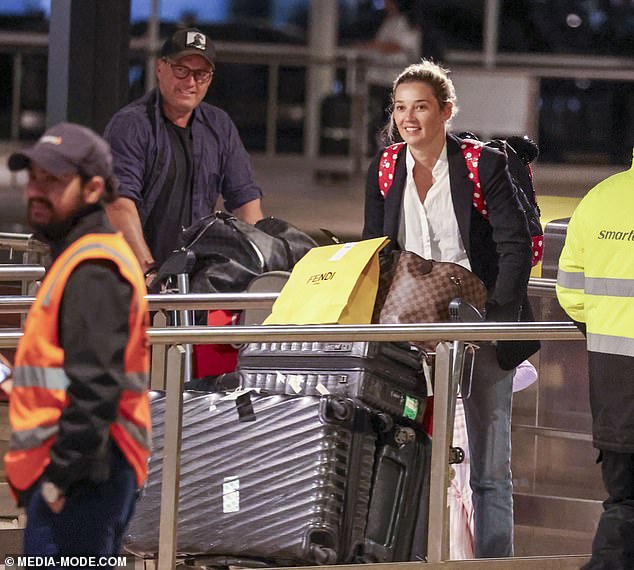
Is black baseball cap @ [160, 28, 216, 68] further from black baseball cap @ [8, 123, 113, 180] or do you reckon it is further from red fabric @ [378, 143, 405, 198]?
black baseball cap @ [8, 123, 113, 180]

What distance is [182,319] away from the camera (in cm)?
622

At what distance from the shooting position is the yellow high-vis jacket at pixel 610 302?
473 cm

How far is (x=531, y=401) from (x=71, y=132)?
12.7ft

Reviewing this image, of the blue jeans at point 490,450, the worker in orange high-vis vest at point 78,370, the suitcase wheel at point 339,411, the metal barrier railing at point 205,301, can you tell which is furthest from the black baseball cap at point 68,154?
the blue jeans at point 490,450

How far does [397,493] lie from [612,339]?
818mm

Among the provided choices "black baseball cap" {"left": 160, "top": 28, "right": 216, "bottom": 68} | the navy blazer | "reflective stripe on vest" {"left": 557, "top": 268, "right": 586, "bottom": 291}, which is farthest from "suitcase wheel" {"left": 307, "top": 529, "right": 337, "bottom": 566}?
"black baseball cap" {"left": 160, "top": 28, "right": 216, "bottom": 68}

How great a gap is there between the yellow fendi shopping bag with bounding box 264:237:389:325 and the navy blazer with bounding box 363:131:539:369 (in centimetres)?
31

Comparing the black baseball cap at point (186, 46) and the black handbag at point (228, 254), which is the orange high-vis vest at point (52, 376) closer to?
the black handbag at point (228, 254)

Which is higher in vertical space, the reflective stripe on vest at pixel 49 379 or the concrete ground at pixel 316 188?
the reflective stripe on vest at pixel 49 379

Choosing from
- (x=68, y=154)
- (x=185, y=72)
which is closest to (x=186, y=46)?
(x=185, y=72)

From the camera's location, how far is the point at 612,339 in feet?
15.6

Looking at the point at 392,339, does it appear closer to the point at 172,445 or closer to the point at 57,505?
the point at 172,445

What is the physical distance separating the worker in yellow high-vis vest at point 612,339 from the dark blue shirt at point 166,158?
2.29 meters

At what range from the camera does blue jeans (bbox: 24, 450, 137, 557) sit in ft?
11.7
